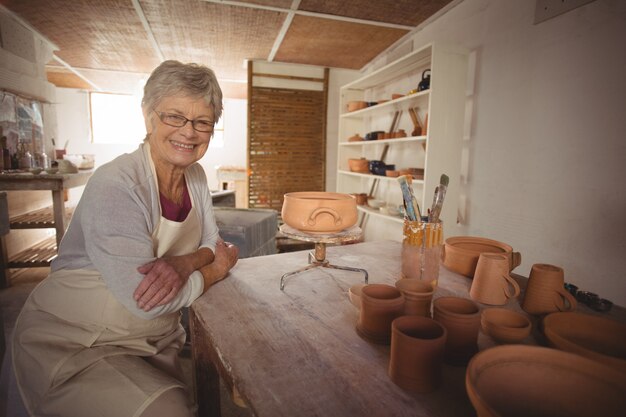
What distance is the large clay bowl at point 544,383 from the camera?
18.7 inches

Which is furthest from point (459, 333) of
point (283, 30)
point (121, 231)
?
point (283, 30)

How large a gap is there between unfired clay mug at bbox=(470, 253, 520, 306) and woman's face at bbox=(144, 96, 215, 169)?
40.3 inches

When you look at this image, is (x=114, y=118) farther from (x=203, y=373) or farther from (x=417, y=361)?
(x=417, y=361)

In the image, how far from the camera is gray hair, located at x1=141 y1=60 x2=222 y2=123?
112 centimetres

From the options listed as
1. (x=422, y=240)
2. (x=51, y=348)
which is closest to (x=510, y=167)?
(x=422, y=240)

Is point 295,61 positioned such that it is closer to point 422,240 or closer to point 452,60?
point 452,60

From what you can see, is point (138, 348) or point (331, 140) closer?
point (138, 348)

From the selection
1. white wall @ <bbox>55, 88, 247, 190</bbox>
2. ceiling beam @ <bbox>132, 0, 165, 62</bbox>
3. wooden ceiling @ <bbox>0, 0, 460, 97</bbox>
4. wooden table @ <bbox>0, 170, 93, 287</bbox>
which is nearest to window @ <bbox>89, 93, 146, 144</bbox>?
white wall @ <bbox>55, 88, 247, 190</bbox>

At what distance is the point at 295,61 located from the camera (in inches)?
176

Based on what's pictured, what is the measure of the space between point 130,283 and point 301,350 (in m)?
0.52

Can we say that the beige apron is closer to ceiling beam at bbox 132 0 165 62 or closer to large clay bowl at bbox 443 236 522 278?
large clay bowl at bbox 443 236 522 278

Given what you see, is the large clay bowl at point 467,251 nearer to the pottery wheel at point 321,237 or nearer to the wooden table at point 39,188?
the pottery wheel at point 321,237

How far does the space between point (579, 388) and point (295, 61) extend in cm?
463

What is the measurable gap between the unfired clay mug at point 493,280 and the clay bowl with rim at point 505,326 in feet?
0.54
